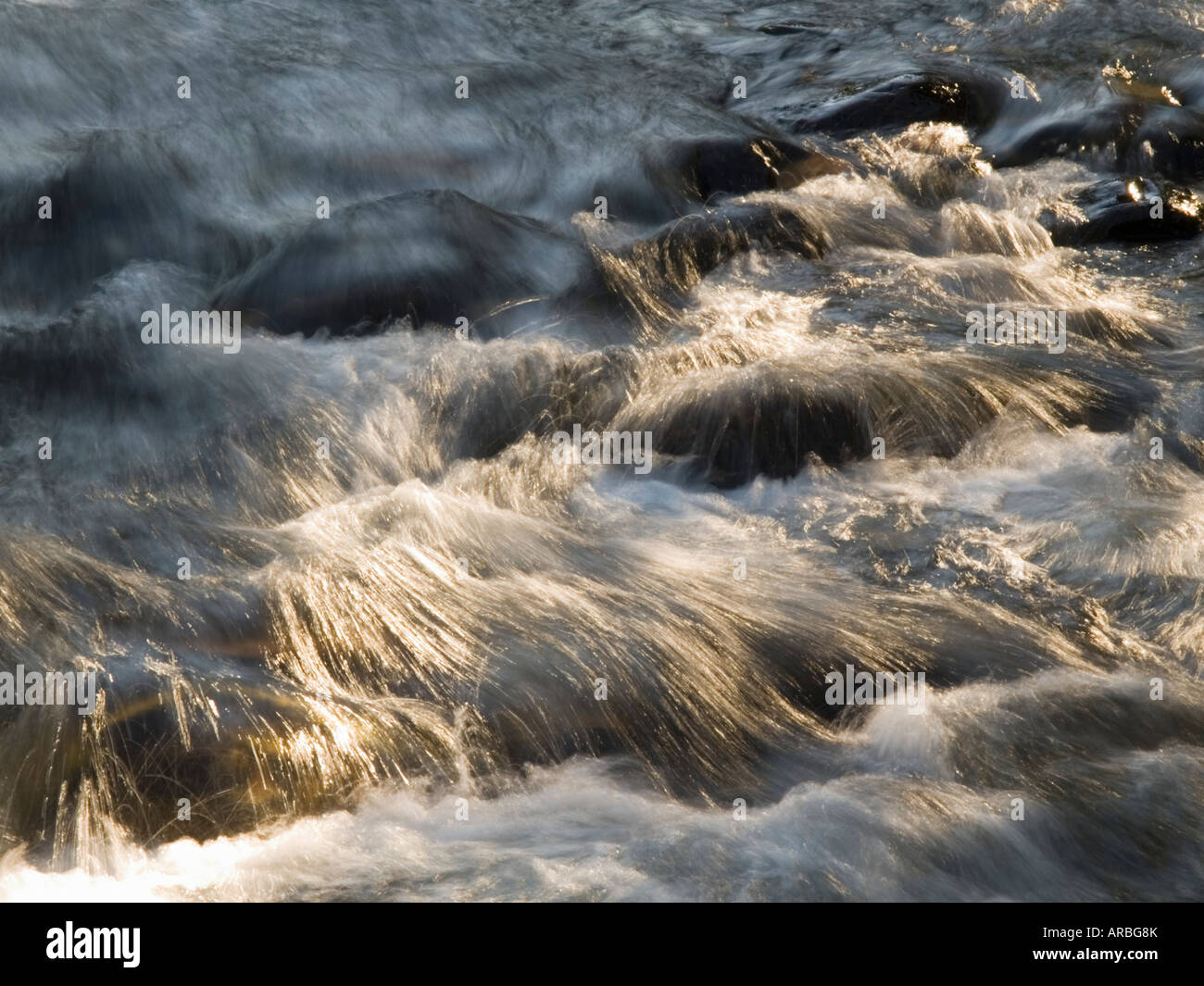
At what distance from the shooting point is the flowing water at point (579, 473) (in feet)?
11.2

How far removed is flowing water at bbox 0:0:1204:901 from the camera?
3.41 meters

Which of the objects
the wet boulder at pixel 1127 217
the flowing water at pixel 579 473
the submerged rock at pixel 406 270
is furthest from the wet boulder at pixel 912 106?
the submerged rock at pixel 406 270

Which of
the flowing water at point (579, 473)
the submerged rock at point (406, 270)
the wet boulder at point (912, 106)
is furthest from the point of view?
the wet boulder at point (912, 106)

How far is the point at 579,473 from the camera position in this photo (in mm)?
5379

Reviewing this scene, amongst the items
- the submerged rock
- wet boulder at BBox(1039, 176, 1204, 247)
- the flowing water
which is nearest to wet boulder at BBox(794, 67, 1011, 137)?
the flowing water

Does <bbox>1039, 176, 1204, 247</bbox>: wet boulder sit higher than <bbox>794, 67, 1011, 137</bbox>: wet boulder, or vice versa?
<bbox>794, 67, 1011, 137</bbox>: wet boulder

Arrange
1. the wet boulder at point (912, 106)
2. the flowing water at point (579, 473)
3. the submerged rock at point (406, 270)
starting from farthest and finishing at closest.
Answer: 1. the wet boulder at point (912, 106)
2. the submerged rock at point (406, 270)
3. the flowing water at point (579, 473)

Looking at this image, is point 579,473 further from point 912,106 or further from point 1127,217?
point 912,106

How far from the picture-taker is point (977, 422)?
5.63 metres

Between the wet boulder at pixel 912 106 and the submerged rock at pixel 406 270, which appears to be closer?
the submerged rock at pixel 406 270

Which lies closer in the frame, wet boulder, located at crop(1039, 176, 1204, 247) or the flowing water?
the flowing water

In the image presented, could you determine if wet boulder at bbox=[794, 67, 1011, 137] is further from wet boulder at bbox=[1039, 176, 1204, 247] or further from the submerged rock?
the submerged rock

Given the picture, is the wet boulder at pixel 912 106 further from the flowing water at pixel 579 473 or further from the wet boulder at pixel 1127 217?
the wet boulder at pixel 1127 217
